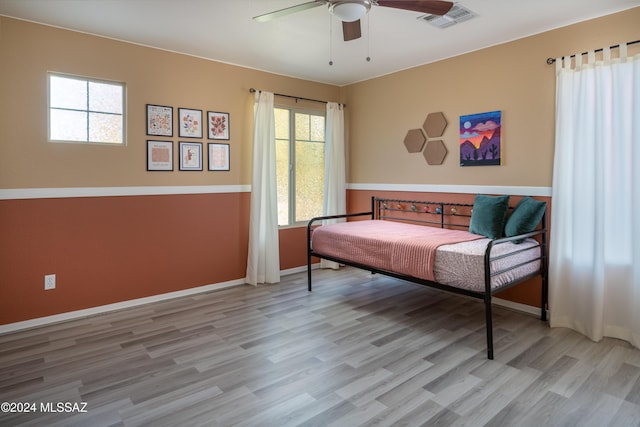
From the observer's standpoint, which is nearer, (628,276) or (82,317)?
(628,276)

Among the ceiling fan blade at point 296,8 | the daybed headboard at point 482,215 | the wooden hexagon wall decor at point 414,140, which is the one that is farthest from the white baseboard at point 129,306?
the ceiling fan blade at point 296,8

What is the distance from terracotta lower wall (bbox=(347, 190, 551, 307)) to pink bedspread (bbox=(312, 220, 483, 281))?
40cm

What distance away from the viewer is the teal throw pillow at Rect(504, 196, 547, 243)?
3.21 metres

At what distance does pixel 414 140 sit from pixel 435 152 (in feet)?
1.06

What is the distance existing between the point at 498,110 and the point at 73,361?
3959 mm

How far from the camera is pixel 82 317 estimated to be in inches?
136

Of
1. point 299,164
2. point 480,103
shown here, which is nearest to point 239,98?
point 299,164

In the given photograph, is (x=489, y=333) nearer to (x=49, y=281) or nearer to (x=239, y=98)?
(x=239, y=98)

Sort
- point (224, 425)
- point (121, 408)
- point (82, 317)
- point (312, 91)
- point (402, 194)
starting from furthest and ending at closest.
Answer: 1. point (312, 91)
2. point (402, 194)
3. point (82, 317)
4. point (121, 408)
5. point (224, 425)

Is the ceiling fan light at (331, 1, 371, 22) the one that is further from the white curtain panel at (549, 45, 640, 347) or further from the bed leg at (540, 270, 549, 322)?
the bed leg at (540, 270, 549, 322)

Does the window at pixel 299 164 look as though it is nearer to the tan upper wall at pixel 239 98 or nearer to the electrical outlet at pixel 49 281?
the tan upper wall at pixel 239 98

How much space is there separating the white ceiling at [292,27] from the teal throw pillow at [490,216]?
1439 mm

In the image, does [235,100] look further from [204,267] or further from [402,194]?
[402,194]

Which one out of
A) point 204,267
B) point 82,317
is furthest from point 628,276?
point 82,317
